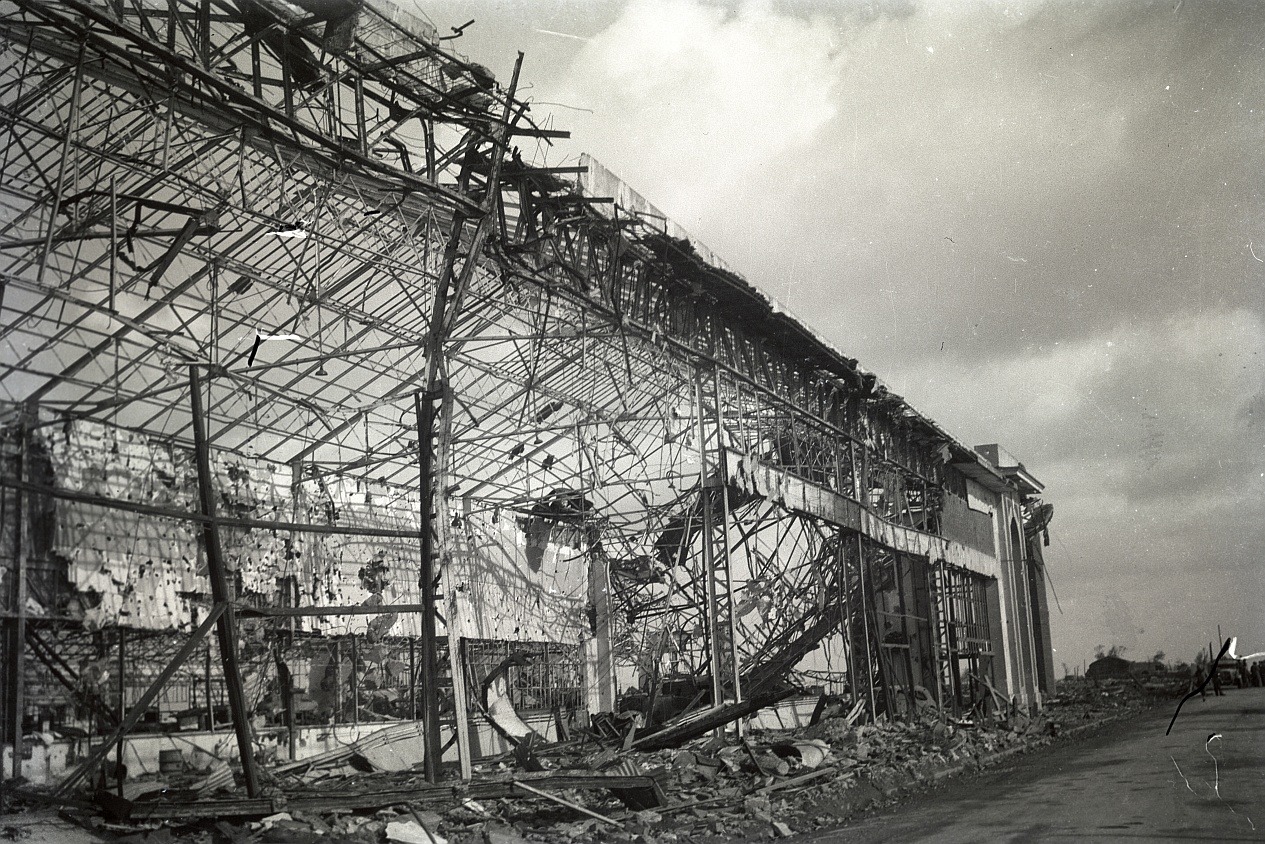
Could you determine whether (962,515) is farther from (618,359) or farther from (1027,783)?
(1027,783)

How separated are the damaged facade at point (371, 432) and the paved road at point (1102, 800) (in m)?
4.02

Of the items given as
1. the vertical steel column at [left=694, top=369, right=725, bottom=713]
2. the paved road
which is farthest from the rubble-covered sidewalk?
the vertical steel column at [left=694, top=369, right=725, bottom=713]

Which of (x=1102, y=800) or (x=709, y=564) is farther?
(x=709, y=564)

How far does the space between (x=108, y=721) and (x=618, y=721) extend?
350 inches

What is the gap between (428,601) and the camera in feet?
35.0

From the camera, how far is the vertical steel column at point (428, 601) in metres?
10.7

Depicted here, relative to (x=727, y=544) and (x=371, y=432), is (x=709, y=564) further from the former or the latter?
(x=371, y=432)

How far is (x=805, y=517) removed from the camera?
20797mm

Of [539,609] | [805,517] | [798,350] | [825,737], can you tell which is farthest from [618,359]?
[825,737]

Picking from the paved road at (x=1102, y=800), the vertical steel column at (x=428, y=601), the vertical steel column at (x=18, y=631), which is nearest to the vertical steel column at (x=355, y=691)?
the vertical steel column at (x=18, y=631)

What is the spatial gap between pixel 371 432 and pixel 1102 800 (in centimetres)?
1591

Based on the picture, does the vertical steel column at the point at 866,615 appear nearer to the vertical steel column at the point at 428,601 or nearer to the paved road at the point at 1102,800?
the paved road at the point at 1102,800

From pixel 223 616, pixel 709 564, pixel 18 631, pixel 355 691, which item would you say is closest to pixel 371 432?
pixel 355 691

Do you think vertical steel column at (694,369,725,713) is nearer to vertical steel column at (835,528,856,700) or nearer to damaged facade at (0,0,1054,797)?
damaged facade at (0,0,1054,797)
